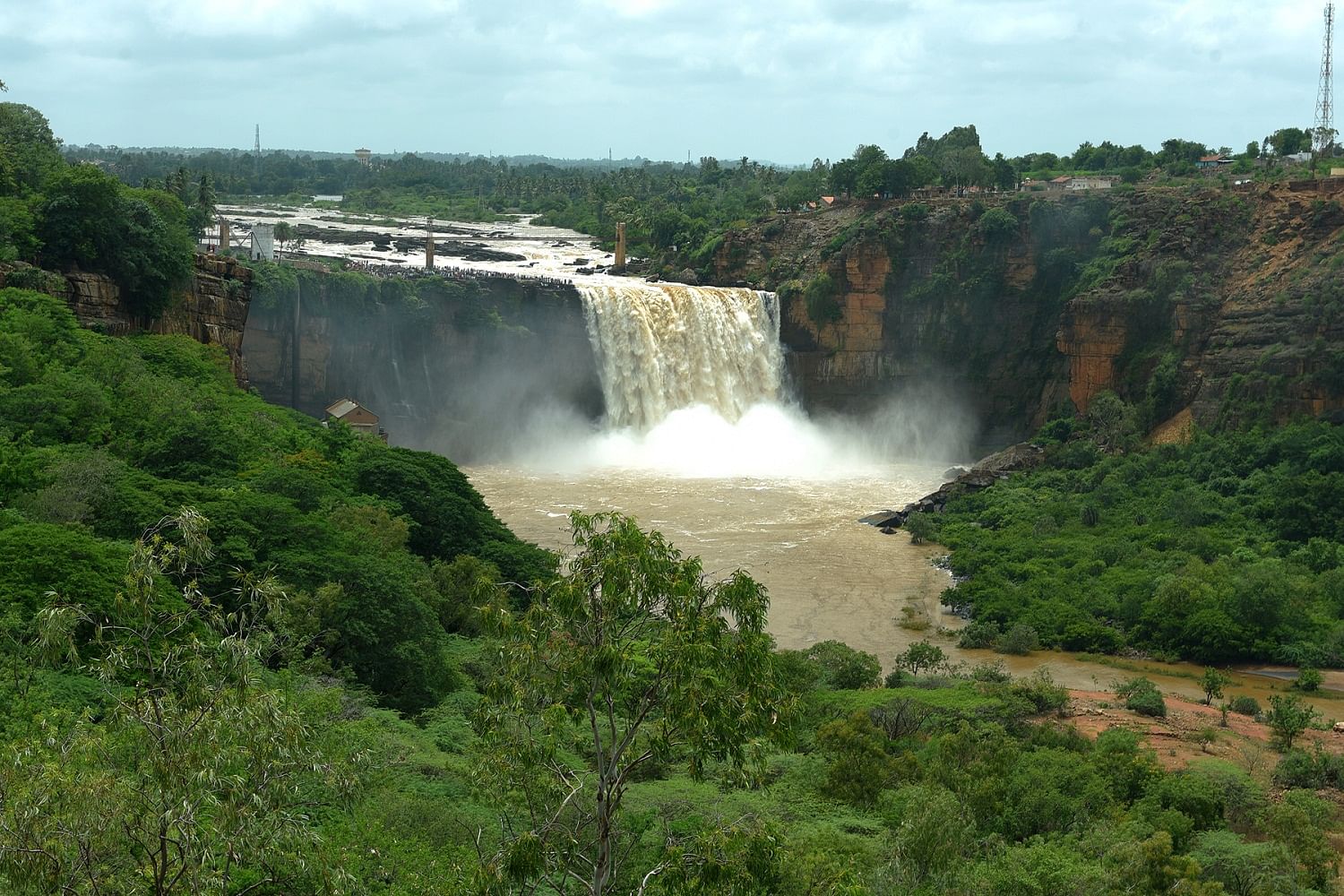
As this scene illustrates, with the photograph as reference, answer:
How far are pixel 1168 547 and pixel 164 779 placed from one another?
35870 mm

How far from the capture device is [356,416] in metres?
49.0

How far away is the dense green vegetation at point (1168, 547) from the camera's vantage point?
3497cm

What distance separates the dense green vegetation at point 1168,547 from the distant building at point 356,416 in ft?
61.1

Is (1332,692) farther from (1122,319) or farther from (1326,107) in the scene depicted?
(1326,107)

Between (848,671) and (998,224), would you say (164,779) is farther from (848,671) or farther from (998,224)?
(998,224)

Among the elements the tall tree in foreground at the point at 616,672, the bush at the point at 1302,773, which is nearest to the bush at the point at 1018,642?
the bush at the point at 1302,773

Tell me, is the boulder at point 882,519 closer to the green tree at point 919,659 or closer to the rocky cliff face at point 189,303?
the green tree at point 919,659

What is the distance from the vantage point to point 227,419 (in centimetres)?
3512

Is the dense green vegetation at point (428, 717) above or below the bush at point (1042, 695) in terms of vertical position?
above

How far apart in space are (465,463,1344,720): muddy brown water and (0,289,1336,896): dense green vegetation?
4.20 m

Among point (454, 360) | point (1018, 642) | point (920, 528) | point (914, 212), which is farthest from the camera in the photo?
point (914, 212)

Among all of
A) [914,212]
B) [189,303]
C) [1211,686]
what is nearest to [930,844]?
[1211,686]

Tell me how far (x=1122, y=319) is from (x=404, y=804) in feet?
142

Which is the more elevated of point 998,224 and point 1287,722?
point 998,224
